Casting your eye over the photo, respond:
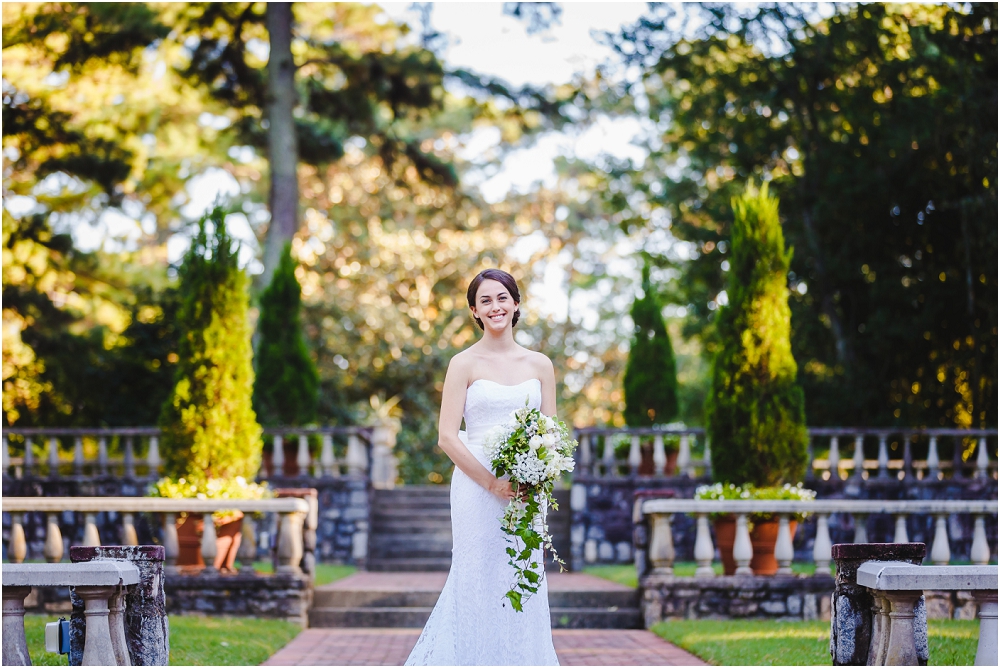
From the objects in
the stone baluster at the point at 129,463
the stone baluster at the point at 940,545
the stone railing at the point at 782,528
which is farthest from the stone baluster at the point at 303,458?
the stone baluster at the point at 940,545

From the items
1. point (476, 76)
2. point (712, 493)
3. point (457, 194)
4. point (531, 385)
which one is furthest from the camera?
point (457, 194)

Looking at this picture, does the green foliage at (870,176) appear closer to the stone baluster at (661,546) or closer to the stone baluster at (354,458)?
the stone baluster at (354,458)

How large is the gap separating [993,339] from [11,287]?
16791 mm

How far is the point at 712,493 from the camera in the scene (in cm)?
1044

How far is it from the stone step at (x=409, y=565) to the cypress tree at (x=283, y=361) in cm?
400

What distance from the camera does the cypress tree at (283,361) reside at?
16781 mm

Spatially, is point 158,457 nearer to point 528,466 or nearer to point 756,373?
point 756,373

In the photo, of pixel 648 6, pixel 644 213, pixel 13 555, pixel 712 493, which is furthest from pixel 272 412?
pixel 644 213

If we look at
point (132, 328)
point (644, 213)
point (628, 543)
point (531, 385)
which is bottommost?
point (628, 543)

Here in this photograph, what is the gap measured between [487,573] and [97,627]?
2.18 metres

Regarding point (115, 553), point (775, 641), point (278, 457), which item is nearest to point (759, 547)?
point (775, 641)

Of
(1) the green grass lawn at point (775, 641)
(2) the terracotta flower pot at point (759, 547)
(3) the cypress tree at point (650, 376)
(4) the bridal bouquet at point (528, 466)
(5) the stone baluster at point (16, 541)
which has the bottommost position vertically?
(1) the green grass lawn at point (775, 641)

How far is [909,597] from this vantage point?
531 centimetres

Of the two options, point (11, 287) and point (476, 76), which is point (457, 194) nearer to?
point (476, 76)
